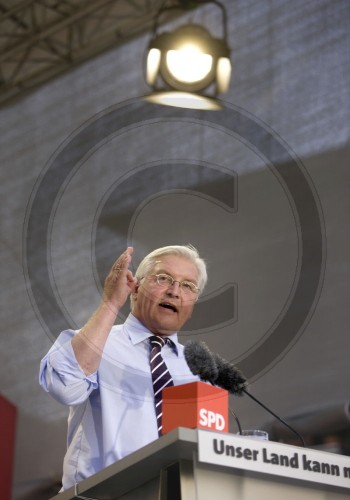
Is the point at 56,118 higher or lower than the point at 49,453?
higher

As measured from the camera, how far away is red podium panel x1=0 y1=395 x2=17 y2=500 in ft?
13.3

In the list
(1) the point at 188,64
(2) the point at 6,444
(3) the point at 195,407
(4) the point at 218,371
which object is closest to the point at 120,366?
(4) the point at 218,371

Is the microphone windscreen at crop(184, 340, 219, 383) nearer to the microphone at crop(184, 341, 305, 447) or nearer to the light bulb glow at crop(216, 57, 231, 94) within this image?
the microphone at crop(184, 341, 305, 447)

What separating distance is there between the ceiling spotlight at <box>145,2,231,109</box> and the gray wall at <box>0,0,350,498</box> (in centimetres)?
35

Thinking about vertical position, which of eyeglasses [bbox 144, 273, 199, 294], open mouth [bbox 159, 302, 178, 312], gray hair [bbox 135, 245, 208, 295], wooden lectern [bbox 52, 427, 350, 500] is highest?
gray hair [bbox 135, 245, 208, 295]

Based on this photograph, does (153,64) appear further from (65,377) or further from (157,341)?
(65,377)

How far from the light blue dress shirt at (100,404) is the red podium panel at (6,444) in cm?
191

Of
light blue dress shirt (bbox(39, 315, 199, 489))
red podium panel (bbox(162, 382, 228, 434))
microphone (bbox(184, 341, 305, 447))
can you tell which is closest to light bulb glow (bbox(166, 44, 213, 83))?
light blue dress shirt (bbox(39, 315, 199, 489))

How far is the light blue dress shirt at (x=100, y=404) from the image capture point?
2.10 m

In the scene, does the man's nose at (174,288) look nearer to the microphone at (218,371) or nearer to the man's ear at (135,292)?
the man's ear at (135,292)

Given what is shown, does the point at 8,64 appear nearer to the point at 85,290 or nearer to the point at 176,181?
the point at 176,181

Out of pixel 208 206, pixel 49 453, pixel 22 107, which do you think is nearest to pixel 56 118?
pixel 22 107

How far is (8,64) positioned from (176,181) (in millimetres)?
1311

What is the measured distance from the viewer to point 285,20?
4340mm
